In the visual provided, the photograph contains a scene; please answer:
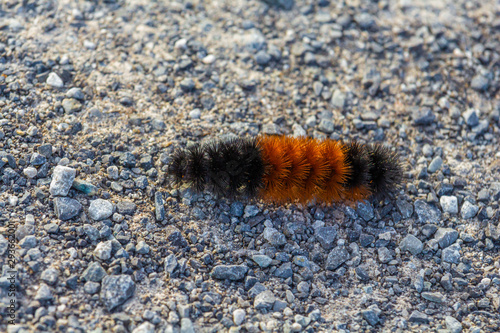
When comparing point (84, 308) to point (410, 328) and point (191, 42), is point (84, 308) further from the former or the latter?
point (191, 42)

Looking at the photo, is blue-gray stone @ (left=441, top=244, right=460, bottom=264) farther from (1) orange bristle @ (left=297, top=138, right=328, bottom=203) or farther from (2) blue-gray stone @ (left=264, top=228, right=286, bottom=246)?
(2) blue-gray stone @ (left=264, top=228, right=286, bottom=246)

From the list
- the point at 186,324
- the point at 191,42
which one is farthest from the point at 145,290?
the point at 191,42

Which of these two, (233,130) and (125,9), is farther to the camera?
(125,9)

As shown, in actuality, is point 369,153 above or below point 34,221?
above

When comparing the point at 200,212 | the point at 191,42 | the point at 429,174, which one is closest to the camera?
the point at 200,212

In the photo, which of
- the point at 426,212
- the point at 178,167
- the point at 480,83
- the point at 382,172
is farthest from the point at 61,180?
the point at 480,83

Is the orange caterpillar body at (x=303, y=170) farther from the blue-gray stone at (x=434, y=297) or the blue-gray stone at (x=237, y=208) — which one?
the blue-gray stone at (x=434, y=297)
